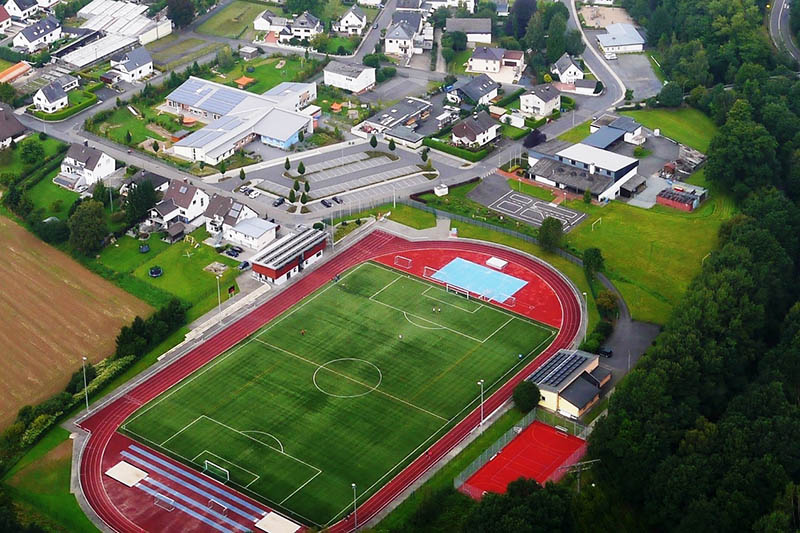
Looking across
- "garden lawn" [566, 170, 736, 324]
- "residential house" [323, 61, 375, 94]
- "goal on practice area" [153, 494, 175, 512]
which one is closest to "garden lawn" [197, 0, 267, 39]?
"residential house" [323, 61, 375, 94]

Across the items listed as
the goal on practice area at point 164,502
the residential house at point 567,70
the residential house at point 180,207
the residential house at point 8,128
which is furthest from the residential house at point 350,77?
the goal on practice area at point 164,502

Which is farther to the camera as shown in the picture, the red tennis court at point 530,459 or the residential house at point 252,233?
the residential house at point 252,233

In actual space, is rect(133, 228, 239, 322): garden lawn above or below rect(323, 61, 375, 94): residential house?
below

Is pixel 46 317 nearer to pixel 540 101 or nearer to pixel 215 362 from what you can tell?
pixel 215 362

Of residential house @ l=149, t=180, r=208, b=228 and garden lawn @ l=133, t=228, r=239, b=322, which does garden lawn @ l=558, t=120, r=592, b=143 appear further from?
garden lawn @ l=133, t=228, r=239, b=322

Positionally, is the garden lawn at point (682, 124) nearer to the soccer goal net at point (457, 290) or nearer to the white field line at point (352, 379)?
the soccer goal net at point (457, 290)
